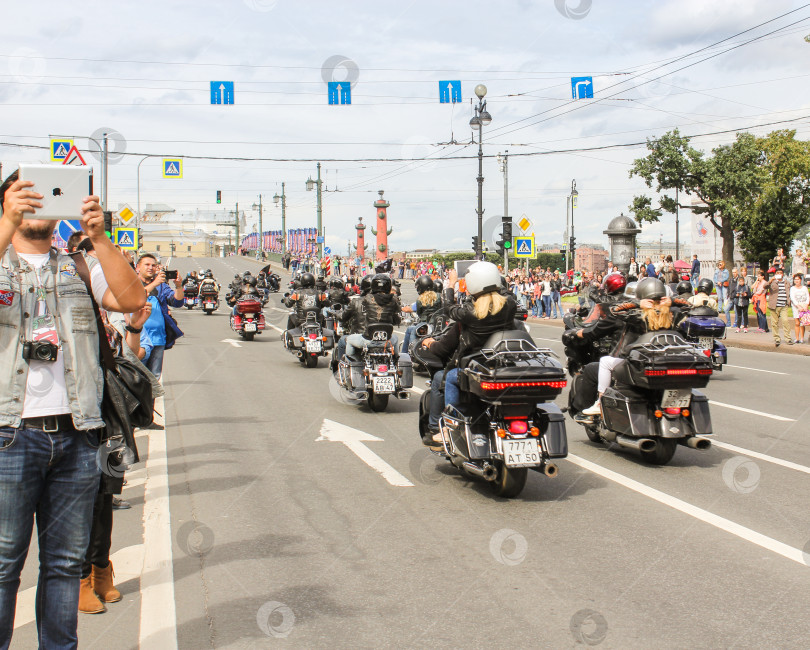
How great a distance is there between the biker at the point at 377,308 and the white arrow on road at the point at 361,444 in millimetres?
Answer: 1430

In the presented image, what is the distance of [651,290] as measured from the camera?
323 inches

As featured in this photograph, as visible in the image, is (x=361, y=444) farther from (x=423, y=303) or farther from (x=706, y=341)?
(x=706, y=341)

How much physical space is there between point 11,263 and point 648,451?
6.10 metres

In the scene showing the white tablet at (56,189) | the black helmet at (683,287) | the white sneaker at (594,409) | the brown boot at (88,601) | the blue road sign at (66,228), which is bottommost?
the brown boot at (88,601)

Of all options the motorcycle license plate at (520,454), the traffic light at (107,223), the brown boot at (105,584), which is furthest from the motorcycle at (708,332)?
the traffic light at (107,223)

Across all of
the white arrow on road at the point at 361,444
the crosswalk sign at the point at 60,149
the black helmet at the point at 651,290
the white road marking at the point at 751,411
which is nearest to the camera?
the white arrow on road at the point at 361,444

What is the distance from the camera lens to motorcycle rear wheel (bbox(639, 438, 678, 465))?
8055mm

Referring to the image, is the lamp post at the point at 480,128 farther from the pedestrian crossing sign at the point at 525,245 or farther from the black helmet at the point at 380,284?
the black helmet at the point at 380,284

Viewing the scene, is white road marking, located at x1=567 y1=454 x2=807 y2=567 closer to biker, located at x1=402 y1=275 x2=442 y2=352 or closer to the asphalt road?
the asphalt road

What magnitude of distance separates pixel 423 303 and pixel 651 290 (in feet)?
19.8

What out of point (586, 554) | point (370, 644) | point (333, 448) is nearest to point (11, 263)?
point (370, 644)

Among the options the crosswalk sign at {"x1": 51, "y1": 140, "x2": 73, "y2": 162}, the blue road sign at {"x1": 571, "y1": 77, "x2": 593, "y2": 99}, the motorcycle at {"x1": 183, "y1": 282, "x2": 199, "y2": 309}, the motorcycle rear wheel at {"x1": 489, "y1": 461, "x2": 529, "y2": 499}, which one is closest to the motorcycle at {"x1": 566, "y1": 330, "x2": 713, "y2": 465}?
the motorcycle rear wheel at {"x1": 489, "y1": 461, "x2": 529, "y2": 499}

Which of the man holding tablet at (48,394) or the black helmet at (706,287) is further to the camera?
the black helmet at (706,287)

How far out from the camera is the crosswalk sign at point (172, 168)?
35000 mm
